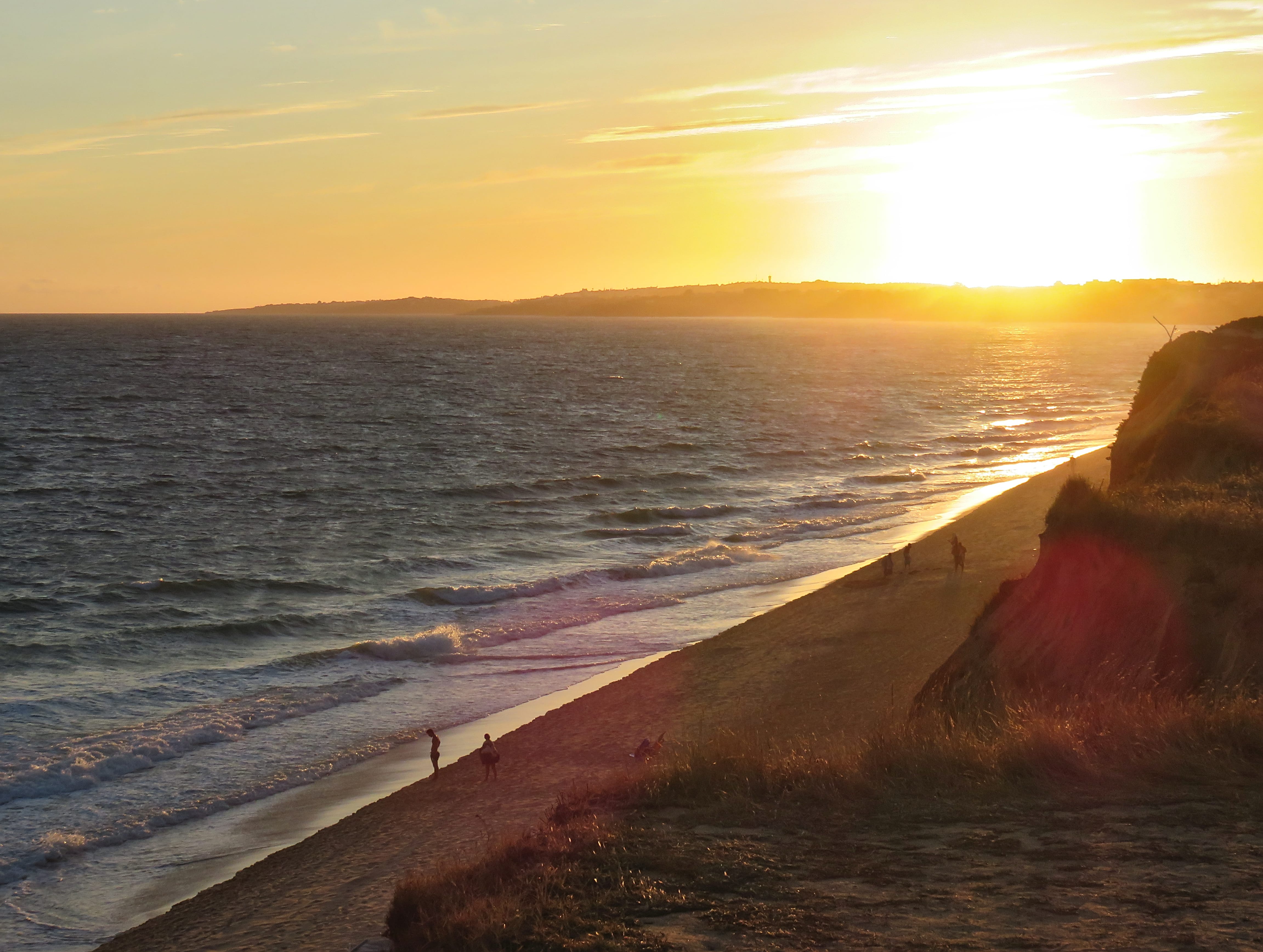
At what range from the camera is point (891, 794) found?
32.7 feet

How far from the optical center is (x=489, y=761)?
Result: 55.6 feet

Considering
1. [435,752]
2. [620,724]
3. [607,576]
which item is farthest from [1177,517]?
[607,576]

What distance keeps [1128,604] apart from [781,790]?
6.06 m

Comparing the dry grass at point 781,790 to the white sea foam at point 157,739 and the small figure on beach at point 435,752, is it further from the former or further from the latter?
the white sea foam at point 157,739

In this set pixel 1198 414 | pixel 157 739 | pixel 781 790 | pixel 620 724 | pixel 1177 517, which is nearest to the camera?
pixel 781 790

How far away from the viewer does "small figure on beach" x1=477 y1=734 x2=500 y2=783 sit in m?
17.0

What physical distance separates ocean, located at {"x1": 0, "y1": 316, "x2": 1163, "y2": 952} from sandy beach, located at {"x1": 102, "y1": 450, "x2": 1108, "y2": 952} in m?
1.41

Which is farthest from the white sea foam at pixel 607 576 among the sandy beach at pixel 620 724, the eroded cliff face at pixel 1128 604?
the eroded cliff face at pixel 1128 604

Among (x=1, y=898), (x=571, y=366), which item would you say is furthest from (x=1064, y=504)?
(x=571, y=366)

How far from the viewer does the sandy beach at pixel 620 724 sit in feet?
42.5

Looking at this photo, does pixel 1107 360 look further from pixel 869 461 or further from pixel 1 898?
pixel 1 898

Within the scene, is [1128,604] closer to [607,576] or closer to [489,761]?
[489,761]

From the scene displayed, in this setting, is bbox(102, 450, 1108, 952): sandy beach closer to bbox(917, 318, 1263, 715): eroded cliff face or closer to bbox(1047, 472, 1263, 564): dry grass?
bbox(917, 318, 1263, 715): eroded cliff face

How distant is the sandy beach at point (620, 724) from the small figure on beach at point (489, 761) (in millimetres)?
158
